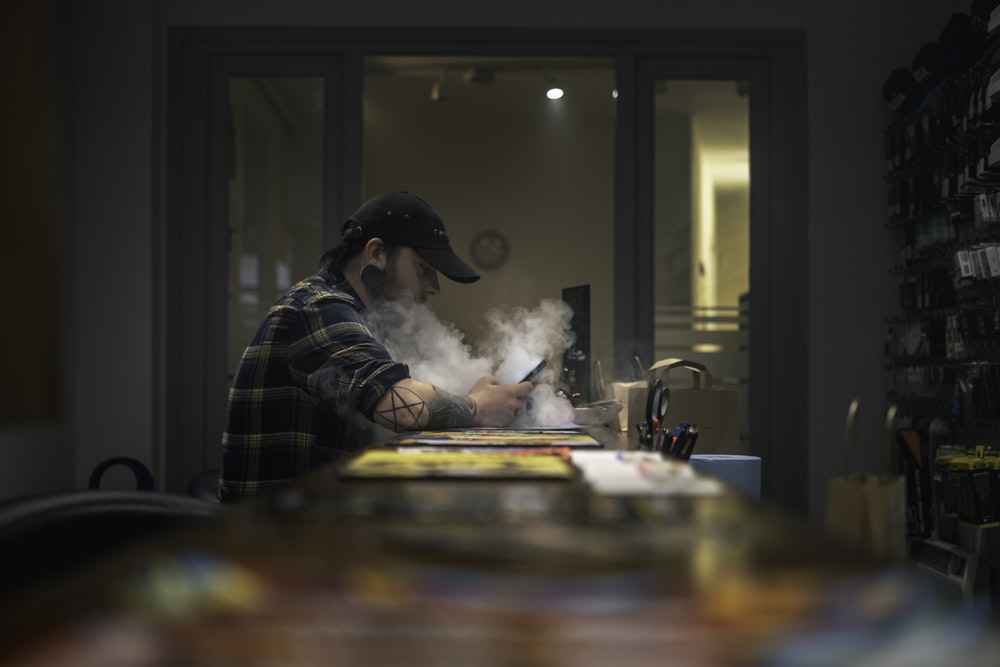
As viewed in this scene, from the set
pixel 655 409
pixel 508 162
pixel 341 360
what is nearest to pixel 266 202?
pixel 341 360

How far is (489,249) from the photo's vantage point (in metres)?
7.20

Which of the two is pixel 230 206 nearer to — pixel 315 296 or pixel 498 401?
pixel 315 296

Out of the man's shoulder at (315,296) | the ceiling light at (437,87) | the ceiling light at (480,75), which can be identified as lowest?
the man's shoulder at (315,296)

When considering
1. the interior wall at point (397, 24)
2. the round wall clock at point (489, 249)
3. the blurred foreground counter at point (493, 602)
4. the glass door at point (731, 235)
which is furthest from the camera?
the round wall clock at point (489, 249)

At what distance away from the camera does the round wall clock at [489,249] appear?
7.13m

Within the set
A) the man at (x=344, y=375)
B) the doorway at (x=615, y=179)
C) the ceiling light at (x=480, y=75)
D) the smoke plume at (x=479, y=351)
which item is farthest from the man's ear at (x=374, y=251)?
the ceiling light at (x=480, y=75)

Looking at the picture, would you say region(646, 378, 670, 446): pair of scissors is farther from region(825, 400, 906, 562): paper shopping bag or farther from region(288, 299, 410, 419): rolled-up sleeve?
region(825, 400, 906, 562): paper shopping bag

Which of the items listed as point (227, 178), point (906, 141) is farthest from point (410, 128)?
point (906, 141)

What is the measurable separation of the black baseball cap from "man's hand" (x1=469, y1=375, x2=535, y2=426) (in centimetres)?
33

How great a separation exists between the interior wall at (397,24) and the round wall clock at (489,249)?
2979 millimetres

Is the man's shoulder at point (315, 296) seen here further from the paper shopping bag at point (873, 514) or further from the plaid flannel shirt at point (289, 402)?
the paper shopping bag at point (873, 514)

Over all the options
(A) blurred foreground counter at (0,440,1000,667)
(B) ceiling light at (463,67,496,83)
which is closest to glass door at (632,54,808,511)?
(B) ceiling light at (463,67,496,83)

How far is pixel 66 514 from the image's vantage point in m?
1.24

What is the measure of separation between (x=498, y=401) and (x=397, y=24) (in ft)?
8.62
